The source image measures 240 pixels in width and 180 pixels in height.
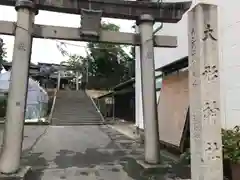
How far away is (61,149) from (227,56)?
6607mm

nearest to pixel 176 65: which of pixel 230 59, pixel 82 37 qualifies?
pixel 230 59

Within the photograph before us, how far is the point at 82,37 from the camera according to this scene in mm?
7289

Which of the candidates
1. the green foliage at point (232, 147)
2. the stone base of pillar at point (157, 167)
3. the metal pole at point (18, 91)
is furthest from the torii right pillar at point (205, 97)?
the metal pole at point (18, 91)

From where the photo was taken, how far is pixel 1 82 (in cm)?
2769

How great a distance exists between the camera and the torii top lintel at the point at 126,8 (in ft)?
24.0

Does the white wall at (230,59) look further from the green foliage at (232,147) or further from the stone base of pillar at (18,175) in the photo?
the stone base of pillar at (18,175)

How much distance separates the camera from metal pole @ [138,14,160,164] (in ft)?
23.1

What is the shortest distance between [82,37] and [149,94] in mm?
2293

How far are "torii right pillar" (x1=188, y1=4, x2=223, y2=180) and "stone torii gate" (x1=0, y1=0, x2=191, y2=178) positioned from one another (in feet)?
9.46

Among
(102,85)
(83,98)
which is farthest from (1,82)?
(102,85)

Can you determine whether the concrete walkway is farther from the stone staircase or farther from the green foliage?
the stone staircase

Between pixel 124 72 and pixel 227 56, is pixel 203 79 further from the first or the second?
pixel 124 72

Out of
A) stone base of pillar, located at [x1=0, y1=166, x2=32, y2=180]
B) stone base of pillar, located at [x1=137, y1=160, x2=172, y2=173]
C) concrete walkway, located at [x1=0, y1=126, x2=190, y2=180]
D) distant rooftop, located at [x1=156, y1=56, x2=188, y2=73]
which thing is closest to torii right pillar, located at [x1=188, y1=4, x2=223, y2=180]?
concrete walkway, located at [x1=0, y1=126, x2=190, y2=180]

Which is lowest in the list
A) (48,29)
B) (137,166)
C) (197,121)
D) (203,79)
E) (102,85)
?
(137,166)
